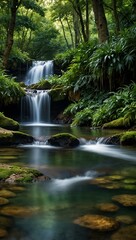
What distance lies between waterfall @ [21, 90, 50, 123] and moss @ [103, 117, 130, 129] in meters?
5.18

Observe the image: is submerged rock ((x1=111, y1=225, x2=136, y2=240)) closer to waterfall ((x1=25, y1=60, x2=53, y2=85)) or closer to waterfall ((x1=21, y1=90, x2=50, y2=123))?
waterfall ((x1=21, y1=90, x2=50, y2=123))

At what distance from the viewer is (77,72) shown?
1487cm

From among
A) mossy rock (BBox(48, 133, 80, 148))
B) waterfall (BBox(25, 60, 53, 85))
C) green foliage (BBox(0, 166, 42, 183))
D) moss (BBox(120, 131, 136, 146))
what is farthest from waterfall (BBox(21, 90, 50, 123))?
green foliage (BBox(0, 166, 42, 183))

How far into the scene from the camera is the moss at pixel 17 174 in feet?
13.5

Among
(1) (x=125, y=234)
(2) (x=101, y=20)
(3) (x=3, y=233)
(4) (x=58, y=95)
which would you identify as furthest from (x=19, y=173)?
(2) (x=101, y=20)

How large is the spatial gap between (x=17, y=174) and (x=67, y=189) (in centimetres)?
75

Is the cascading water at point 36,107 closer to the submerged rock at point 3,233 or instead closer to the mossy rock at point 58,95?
the mossy rock at point 58,95

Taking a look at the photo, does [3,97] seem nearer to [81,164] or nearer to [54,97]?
[54,97]

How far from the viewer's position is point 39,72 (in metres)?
22.0

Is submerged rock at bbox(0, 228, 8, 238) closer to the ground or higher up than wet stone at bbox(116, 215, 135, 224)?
closer to the ground

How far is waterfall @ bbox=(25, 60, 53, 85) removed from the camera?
2150cm

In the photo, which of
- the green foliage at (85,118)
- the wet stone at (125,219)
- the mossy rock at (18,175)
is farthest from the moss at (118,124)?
the wet stone at (125,219)

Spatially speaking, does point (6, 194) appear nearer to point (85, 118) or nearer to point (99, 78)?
point (85, 118)

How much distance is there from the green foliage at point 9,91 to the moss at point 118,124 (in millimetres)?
5345
